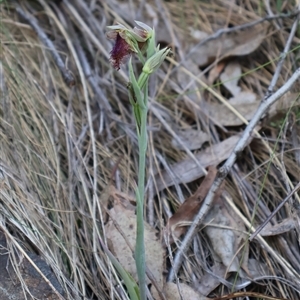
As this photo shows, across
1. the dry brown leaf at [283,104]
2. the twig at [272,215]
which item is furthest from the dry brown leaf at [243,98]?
the twig at [272,215]

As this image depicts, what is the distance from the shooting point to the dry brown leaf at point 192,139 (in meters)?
1.88

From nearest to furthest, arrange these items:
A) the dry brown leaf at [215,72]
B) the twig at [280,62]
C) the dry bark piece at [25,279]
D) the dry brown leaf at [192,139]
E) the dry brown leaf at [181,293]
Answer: the dry bark piece at [25,279] < the dry brown leaf at [181,293] < the twig at [280,62] < the dry brown leaf at [192,139] < the dry brown leaf at [215,72]

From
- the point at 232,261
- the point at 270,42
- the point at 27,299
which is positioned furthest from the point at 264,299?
the point at 270,42

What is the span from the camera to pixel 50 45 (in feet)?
6.81

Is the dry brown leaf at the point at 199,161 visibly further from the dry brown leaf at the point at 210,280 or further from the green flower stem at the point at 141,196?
the green flower stem at the point at 141,196

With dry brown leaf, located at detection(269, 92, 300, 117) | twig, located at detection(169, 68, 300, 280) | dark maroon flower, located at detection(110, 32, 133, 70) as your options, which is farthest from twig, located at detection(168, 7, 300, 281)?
dark maroon flower, located at detection(110, 32, 133, 70)

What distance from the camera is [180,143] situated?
1.87 metres

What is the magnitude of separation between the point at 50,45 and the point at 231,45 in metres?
0.75

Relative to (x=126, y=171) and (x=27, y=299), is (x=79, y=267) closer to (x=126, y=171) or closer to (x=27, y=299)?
(x=27, y=299)

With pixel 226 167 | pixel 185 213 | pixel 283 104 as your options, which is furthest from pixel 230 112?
pixel 185 213

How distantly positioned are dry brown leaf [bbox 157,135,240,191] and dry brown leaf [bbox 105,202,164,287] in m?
0.18

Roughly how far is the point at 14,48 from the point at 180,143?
74 centimetres

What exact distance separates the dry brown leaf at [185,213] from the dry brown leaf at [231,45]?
A: 2.25 feet

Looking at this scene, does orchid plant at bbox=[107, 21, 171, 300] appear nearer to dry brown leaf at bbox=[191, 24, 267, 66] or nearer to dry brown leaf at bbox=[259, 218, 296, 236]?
dry brown leaf at bbox=[259, 218, 296, 236]
